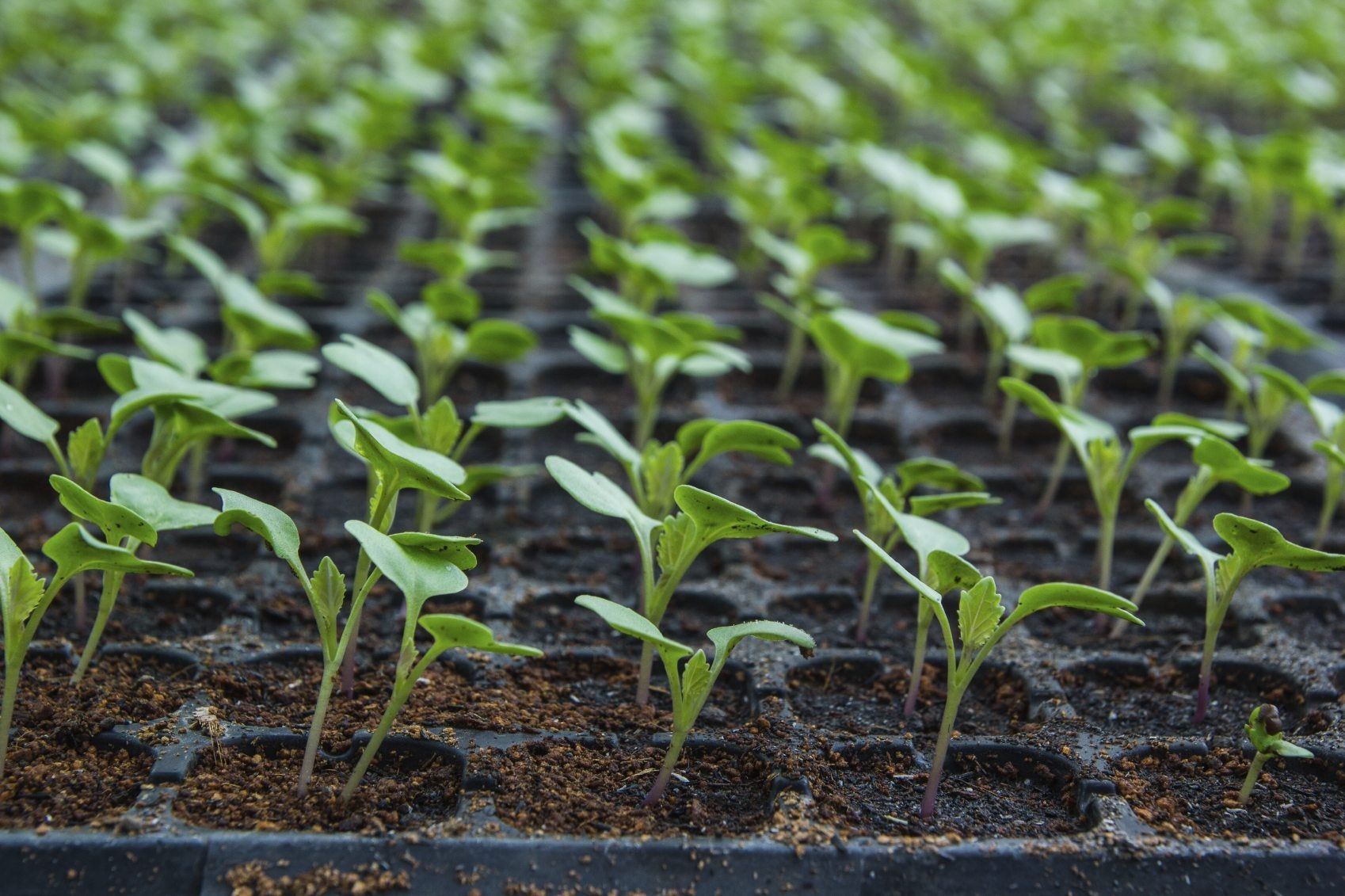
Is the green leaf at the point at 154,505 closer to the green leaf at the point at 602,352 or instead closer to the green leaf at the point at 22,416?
the green leaf at the point at 22,416

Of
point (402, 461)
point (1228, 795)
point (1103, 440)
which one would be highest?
point (402, 461)

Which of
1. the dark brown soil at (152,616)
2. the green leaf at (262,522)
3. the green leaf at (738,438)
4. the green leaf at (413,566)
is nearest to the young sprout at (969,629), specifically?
the green leaf at (738,438)

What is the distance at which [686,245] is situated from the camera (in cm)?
179

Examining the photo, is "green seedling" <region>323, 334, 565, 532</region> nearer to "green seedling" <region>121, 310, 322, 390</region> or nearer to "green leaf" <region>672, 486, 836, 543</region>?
"green seedling" <region>121, 310, 322, 390</region>

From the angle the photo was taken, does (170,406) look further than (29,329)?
No

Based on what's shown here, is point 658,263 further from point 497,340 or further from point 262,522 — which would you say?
point 262,522

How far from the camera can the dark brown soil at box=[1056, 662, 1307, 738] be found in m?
1.05

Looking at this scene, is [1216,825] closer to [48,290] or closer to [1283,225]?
[48,290]

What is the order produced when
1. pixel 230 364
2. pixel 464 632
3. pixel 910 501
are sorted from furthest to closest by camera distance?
pixel 230 364, pixel 910 501, pixel 464 632

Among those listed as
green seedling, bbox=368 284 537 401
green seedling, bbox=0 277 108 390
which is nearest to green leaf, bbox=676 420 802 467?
green seedling, bbox=368 284 537 401

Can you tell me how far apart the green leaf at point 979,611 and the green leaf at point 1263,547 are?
0.63ft

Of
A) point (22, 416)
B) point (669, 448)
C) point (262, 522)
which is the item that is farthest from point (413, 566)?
point (22, 416)

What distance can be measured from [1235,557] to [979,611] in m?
0.26

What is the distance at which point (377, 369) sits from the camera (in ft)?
3.71
